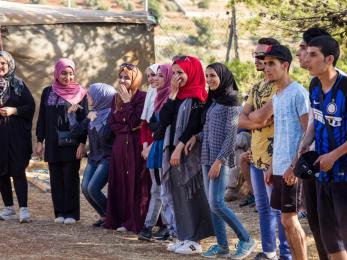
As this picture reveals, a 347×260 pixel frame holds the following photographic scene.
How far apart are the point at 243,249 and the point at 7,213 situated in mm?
3361

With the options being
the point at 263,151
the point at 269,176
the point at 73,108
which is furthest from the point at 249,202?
the point at 269,176

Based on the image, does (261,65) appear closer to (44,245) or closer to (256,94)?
(256,94)

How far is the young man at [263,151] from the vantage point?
6.65 metres

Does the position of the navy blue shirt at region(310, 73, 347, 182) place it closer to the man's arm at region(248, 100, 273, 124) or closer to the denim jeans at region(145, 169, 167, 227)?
the man's arm at region(248, 100, 273, 124)

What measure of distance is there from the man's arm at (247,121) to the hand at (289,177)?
0.81 meters

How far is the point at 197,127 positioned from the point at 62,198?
2564 millimetres

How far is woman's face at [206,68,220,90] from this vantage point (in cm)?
714

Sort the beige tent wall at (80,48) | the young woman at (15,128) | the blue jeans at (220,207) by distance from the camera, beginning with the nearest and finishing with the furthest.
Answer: the blue jeans at (220,207), the young woman at (15,128), the beige tent wall at (80,48)

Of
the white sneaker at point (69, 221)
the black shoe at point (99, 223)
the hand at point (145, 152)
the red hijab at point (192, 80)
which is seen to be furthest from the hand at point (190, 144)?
the white sneaker at point (69, 221)

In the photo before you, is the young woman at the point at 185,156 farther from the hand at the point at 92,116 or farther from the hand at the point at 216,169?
the hand at the point at 92,116

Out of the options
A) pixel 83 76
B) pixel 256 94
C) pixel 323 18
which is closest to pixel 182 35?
pixel 83 76

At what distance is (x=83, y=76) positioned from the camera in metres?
14.5

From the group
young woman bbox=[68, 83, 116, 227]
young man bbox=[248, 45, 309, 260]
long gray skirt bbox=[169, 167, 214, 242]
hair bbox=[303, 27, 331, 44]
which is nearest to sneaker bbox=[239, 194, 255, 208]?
young woman bbox=[68, 83, 116, 227]

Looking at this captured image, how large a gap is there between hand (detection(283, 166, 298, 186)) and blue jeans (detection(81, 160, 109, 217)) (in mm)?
3505
